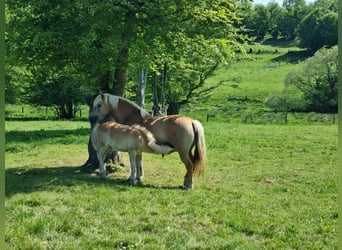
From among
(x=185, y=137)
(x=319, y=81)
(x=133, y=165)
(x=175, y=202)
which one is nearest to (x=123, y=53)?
(x=185, y=137)

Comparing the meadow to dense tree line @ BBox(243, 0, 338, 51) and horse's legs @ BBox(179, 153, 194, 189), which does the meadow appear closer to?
horse's legs @ BBox(179, 153, 194, 189)

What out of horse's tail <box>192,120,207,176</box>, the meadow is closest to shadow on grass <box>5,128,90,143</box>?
the meadow

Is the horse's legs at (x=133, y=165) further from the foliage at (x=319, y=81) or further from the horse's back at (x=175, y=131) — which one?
the foliage at (x=319, y=81)

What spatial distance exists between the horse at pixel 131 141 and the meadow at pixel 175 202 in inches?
28.3

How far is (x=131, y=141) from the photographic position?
10.4 metres

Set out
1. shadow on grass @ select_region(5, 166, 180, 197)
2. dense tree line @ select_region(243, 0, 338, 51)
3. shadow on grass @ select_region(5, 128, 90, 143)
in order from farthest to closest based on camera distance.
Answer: dense tree line @ select_region(243, 0, 338, 51)
shadow on grass @ select_region(5, 128, 90, 143)
shadow on grass @ select_region(5, 166, 180, 197)

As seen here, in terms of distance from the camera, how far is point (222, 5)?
12938mm

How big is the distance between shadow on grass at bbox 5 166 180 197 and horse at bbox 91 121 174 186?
0.65 meters

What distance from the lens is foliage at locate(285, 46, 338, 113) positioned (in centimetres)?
4438

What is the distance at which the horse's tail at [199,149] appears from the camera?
34.3ft


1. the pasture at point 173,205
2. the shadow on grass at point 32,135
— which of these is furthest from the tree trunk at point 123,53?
the shadow on grass at point 32,135

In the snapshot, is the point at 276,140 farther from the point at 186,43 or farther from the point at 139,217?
the point at 139,217

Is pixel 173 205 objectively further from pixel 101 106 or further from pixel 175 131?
pixel 101 106

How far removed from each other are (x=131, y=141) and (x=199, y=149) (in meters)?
1.77
